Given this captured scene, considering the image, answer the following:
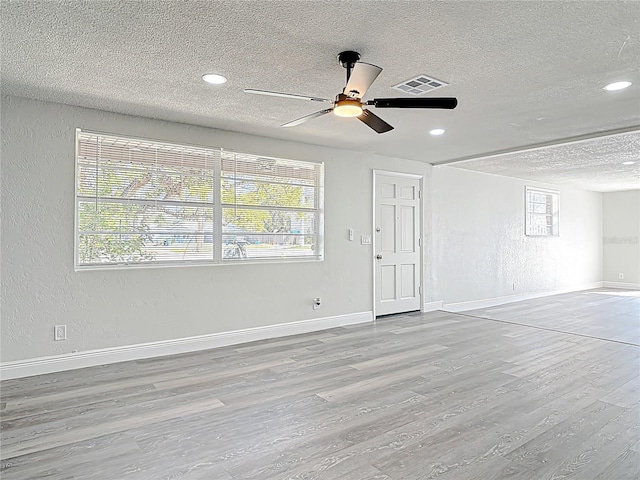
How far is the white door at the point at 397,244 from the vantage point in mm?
6035

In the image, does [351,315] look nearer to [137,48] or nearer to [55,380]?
[55,380]

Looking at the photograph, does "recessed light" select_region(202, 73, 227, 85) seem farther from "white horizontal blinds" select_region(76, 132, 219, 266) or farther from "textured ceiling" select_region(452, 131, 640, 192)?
"textured ceiling" select_region(452, 131, 640, 192)

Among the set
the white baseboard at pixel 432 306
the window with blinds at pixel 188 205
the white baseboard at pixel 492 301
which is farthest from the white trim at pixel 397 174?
the white baseboard at pixel 492 301

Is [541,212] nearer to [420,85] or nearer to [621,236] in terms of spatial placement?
[621,236]

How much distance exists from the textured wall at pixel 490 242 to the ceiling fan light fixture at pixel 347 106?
430 cm

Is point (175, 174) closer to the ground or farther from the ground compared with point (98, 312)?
farther from the ground

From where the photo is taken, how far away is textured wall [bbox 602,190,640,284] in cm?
984

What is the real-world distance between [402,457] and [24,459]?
2.15m

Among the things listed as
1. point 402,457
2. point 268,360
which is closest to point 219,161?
point 268,360

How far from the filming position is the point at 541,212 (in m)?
8.73

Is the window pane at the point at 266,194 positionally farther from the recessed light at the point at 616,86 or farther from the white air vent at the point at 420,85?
the recessed light at the point at 616,86

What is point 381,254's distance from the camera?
6043 mm

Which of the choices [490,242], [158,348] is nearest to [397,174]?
[490,242]

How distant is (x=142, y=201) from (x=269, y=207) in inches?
58.6
